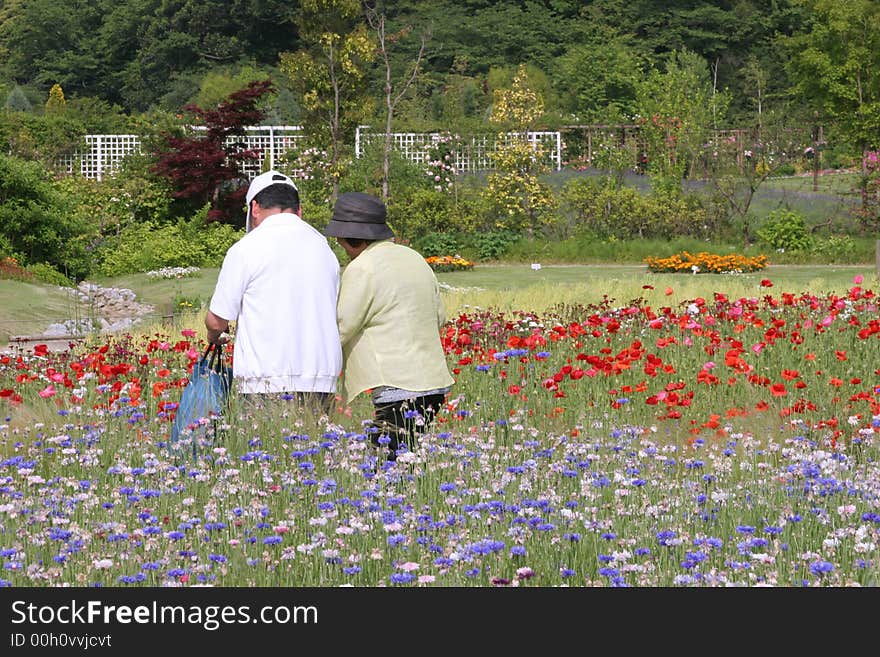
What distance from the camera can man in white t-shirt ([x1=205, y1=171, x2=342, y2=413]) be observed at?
15.7ft

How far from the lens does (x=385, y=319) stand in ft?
16.3

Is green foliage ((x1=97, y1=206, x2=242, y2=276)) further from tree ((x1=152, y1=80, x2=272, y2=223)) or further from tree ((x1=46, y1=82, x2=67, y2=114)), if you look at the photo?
tree ((x1=46, y1=82, x2=67, y2=114))

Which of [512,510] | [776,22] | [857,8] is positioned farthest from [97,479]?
[776,22]

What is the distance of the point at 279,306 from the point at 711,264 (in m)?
13.0

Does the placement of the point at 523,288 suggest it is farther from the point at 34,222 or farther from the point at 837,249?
the point at 837,249

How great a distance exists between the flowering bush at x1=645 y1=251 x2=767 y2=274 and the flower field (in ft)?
36.6

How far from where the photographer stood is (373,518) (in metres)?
3.73

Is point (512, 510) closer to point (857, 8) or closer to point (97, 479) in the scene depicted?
point (97, 479)

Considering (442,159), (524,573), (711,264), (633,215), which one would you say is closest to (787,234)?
(633,215)

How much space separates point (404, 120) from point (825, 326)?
63.3 feet

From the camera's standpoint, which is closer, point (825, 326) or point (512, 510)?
point (512, 510)

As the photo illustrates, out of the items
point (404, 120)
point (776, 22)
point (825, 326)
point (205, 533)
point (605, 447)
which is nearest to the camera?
point (205, 533)

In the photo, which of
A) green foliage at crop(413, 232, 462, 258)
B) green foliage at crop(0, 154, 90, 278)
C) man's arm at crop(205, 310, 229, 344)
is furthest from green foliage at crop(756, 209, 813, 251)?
man's arm at crop(205, 310, 229, 344)

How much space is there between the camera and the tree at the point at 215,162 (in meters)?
20.7
